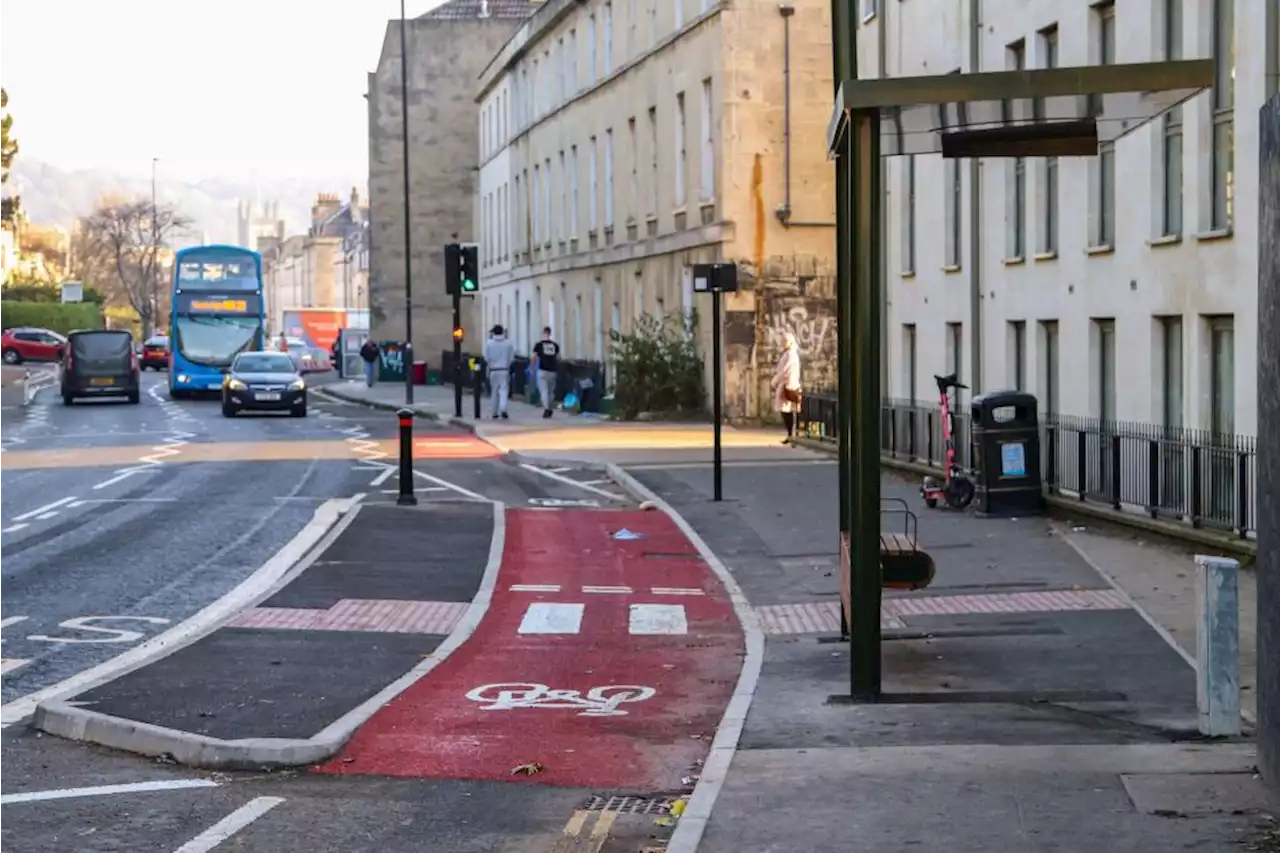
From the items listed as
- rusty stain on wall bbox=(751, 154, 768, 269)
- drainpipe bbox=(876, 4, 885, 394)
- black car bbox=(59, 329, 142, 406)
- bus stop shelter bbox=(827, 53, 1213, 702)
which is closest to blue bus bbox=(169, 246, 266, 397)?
black car bbox=(59, 329, 142, 406)

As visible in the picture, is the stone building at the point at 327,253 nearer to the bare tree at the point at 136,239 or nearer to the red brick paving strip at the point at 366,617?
the bare tree at the point at 136,239

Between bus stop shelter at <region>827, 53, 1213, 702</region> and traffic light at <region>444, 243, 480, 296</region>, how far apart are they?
98.5 ft

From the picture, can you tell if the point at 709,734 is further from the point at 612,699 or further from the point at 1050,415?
the point at 1050,415

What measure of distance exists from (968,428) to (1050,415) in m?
1.32

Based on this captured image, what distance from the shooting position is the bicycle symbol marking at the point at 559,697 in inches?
451

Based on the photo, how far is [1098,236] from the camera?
22234 millimetres

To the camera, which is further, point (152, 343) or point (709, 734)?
point (152, 343)

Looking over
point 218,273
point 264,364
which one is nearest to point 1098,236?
point 264,364

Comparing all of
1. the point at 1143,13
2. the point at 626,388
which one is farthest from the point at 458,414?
the point at 1143,13

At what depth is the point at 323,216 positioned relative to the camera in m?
164

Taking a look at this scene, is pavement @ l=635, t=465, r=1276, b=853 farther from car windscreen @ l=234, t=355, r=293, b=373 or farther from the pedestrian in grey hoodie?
car windscreen @ l=234, t=355, r=293, b=373

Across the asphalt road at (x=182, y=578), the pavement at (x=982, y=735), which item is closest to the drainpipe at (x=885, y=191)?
the asphalt road at (x=182, y=578)

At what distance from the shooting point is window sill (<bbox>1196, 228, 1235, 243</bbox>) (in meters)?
18.6

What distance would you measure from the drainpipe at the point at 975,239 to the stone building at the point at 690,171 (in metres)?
12.5
